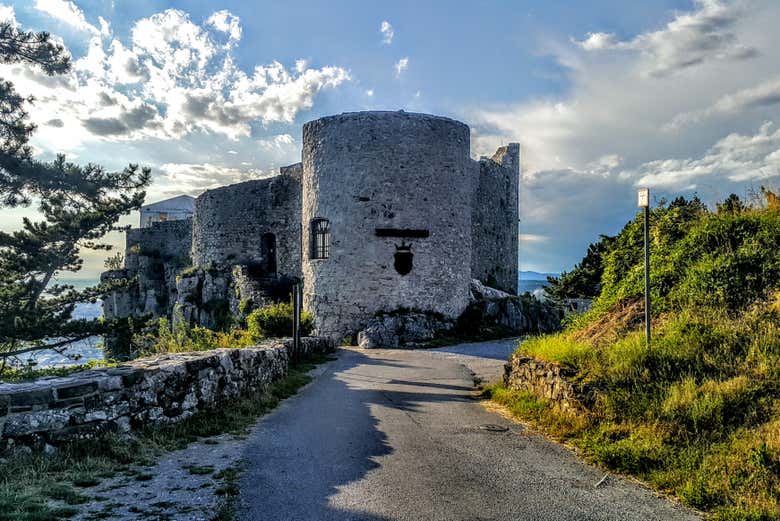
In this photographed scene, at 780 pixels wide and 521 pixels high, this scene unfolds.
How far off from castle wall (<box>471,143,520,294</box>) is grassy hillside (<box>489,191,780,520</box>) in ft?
60.4

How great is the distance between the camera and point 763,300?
731 centimetres

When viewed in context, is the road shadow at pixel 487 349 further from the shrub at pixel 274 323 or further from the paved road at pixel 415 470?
the paved road at pixel 415 470

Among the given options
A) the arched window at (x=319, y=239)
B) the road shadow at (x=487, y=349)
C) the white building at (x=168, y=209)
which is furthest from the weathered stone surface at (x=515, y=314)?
the white building at (x=168, y=209)

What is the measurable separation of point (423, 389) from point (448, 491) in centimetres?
538

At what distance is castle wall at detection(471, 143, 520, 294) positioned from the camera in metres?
28.7

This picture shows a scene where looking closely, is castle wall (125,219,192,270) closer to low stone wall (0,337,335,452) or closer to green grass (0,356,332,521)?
low stone wall (0,337,335,452)

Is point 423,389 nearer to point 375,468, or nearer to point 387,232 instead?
point 375,468

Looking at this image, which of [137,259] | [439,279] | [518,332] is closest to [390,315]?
[439,279]

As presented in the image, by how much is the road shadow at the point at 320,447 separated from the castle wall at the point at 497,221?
1900 centimetres

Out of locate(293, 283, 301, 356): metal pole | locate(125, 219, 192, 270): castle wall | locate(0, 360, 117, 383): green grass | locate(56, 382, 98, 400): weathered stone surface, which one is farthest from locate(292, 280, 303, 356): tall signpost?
locate(125, 219, 192, 270): castle wall

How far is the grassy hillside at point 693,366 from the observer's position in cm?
465

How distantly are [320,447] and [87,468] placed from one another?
7.96 ft

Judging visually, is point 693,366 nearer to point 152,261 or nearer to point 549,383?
point 549,383

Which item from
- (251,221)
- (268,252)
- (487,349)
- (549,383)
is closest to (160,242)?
(251,221)
